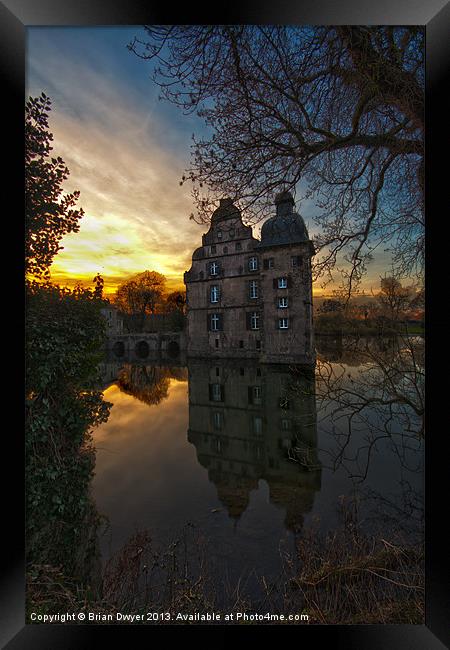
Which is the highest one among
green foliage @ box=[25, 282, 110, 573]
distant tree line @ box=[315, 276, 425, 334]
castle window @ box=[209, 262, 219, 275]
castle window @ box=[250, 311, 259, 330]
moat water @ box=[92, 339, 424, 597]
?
castle window @ box=[209, 262, 219, 275]

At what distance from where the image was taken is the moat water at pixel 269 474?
9.42ft

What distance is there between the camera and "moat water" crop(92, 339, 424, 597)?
2871mm

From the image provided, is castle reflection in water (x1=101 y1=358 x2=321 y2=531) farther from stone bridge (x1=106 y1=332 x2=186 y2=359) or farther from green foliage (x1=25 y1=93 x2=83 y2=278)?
stone bridge (x1=106 y1=332 x2=186 y2=359)

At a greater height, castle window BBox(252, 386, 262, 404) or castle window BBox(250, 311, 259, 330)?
castle window BBox(250, 311, 259, 330)

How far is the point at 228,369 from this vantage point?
563 inches

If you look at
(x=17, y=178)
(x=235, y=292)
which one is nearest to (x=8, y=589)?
(x=17, y=178)

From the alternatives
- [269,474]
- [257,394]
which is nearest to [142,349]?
[257,394]

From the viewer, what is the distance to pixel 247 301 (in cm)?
1694

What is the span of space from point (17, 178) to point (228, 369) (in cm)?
1263

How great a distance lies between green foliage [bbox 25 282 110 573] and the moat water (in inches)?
30.3

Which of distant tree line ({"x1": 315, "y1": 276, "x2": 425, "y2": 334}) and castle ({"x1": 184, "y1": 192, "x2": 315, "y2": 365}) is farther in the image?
castle ({"x1": 184, "y1": 192, "x2": 315, "y2": 365})

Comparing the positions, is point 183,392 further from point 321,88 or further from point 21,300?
point 321,88

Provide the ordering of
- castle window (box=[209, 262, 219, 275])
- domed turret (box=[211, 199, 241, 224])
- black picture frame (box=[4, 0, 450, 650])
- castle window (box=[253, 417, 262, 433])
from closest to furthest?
black picture frame (box=[4, 0, 450, 650])
domed turret (box=[211, 199, 241, 224])
castle window (box=[253, 417, 262, 433])
castle window (box=[209, 262, 219, 275])

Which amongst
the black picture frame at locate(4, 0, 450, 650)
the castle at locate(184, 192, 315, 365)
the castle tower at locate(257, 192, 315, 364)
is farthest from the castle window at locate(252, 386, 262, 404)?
the black picture frame at locate(4, 0, 450, 650)
